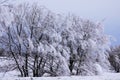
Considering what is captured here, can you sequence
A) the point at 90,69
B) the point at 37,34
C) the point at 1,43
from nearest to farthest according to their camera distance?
the point at 1,43, the point at 37,34, the point at 90,69

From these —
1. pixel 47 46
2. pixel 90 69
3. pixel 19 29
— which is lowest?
pixel 90 69

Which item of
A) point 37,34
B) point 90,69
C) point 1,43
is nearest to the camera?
point 1,43

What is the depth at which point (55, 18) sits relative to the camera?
1662 cm

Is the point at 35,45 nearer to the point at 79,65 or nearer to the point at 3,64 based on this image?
the point at 3,64

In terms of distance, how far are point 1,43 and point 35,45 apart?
8.18 feet

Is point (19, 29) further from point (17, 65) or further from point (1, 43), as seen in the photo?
point (17, 65)

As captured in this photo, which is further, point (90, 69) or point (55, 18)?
point (90, 69)

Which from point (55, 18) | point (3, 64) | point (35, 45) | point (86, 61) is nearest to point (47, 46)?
point (35, 45)

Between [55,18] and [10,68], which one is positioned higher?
[55,18]

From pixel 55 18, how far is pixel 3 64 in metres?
5.44

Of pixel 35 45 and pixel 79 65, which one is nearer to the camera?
Answer: pixel 35 45

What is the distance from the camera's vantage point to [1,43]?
15164mm

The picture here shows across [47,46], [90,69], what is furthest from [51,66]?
[90,69]

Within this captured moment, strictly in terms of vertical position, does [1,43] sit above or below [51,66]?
above
